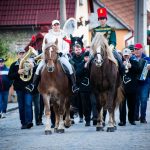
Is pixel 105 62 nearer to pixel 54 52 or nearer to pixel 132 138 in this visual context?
pixel 54 52

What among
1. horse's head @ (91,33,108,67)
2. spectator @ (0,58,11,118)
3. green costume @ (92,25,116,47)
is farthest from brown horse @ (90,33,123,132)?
spectator @ (0,58,11,118)

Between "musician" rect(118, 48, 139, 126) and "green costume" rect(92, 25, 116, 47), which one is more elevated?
"green costume" rect(92, 25, 116, 47)

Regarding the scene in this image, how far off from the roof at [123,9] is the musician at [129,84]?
50970mm

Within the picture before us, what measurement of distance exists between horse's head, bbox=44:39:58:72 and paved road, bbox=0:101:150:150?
1.49 m

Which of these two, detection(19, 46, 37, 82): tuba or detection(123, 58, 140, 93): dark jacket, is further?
detection(123, 58, 140, 93): dark jacket

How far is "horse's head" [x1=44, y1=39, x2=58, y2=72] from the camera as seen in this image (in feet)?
65.5

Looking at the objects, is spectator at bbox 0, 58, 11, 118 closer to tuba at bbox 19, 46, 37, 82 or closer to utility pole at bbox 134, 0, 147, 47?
tuba at bbox 19, 46, 37, 82

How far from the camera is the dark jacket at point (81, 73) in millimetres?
22297

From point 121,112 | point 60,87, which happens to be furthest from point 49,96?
point 121,112

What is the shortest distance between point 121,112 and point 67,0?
1108 inches

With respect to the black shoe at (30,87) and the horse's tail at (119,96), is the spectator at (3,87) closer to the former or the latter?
the black shoe at (30,87)

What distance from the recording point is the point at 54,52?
20047 millimetres

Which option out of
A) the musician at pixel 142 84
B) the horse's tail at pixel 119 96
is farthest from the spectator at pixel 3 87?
the horse's tail at pixel 119 96

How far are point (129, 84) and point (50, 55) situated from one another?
323 cm
